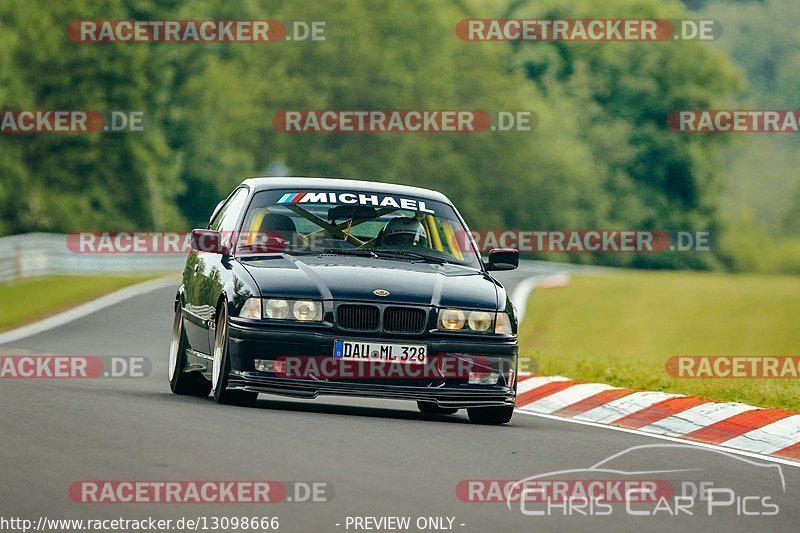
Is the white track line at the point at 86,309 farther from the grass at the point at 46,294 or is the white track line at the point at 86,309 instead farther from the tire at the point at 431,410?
the tire at the point at 431,410

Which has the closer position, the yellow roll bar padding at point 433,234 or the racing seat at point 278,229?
the racing seat at point 278,229

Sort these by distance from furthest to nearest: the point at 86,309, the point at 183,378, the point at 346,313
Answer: the point at 86,309, the point at 183,378, the point at 346,313

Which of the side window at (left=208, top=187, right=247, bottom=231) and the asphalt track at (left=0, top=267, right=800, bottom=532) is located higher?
the side window at (left=208, top=187, right=247, bottom=231)

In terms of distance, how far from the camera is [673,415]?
12.2 meters

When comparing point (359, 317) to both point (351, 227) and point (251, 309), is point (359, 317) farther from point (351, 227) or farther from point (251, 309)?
point (351, 227)

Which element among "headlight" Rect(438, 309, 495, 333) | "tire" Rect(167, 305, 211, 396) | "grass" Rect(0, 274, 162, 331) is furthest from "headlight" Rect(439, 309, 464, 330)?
"grass" Rect(0, 274, 162, 331)

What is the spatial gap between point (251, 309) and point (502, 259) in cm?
242

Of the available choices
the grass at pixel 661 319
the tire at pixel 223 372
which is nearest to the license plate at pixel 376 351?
the tire at pixel 223 372

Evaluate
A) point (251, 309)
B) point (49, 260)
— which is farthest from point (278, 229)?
point (49, 260)

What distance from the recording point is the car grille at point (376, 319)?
11.2 meters

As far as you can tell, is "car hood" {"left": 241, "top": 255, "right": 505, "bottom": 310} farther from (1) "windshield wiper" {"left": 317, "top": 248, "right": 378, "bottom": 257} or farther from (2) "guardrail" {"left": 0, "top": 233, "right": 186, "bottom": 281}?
(2) "guardrail" {"left": 0, "top": 233, "right": 186, "bottom": 281}

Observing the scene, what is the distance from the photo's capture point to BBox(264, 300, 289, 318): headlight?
11.2 meters

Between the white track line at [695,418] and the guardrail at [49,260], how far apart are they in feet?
78.8

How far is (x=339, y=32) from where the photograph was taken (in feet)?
281
